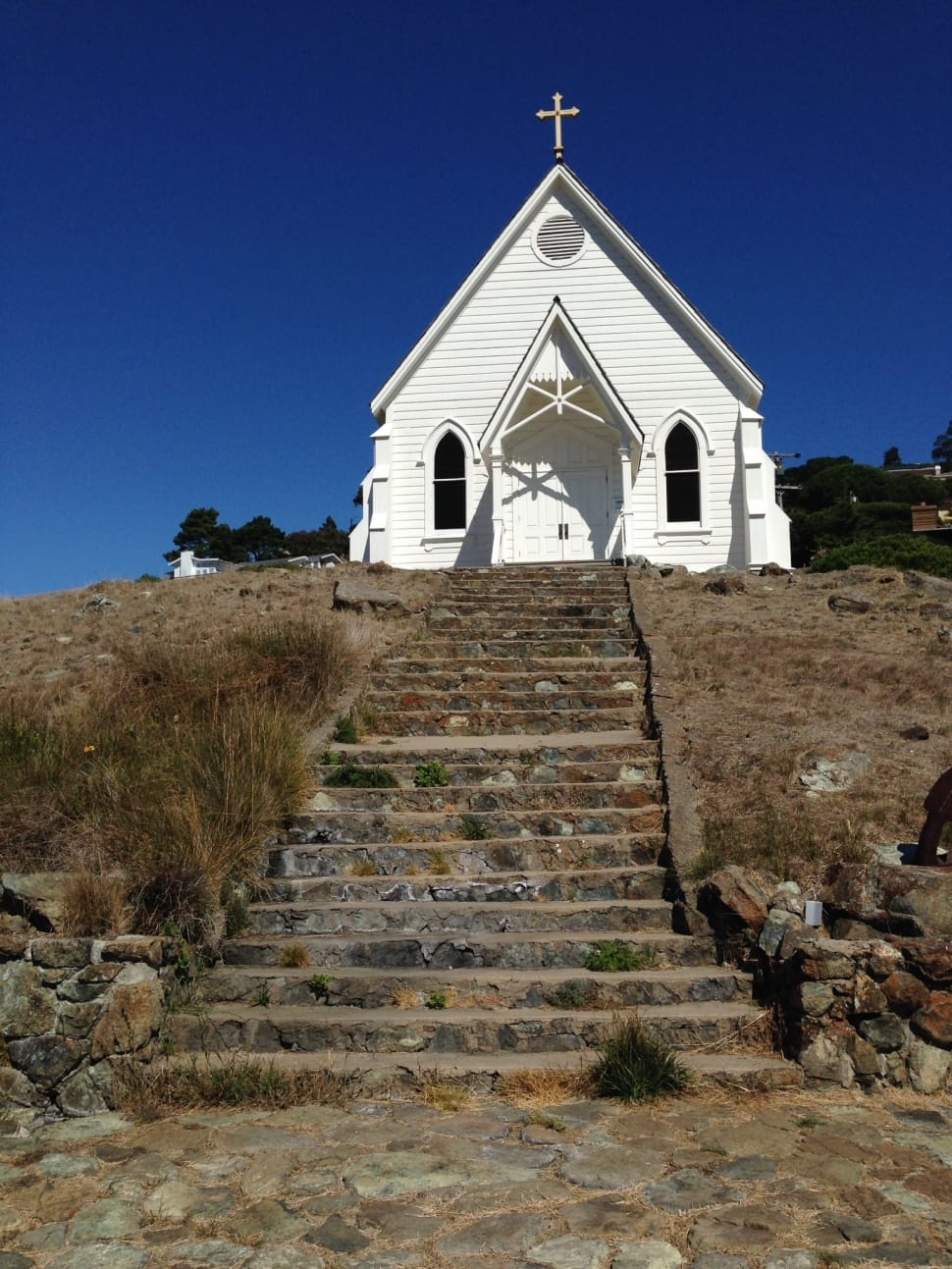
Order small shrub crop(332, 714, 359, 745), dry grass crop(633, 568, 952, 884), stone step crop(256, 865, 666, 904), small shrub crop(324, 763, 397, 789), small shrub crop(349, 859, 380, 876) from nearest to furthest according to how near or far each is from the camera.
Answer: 1. stone step crop(256, 865, 666, 904)
2. dry grass crop(633, 568, 952, 884)
3. small shrub crop(349, 859, 380, 876)
4. small shrub crop(324, 763, 397, 789)
5. small shrub crop(332, 714, 359, 745)

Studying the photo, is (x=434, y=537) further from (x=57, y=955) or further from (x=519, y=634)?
(x=57, y=955)

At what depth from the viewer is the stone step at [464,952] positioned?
674cm

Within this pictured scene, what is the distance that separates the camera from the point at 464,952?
6781 millimetres

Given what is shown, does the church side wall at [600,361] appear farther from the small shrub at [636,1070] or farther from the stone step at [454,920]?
the small shrub at [636,1070]

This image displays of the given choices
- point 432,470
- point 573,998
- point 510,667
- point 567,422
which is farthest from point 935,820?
point 432,470

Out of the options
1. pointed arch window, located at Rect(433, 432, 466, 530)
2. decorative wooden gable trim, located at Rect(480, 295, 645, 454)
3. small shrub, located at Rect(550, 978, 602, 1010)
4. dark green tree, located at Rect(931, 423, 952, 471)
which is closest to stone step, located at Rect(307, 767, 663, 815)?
small shrub, located at Rect(550, 978, 602, 1010)

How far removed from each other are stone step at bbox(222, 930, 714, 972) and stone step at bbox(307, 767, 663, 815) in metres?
1.94

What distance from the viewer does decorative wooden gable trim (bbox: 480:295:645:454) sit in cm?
2012

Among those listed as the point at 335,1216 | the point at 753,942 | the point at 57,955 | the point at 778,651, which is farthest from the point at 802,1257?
the point at 778,651

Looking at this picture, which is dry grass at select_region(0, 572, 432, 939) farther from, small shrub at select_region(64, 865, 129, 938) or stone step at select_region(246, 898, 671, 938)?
stone step at select_region(246, 898, 671, 938)

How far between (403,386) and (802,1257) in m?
20.4

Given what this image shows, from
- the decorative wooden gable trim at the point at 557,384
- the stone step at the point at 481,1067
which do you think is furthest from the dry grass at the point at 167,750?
the decorative wooden gable trim at the point at 557,384

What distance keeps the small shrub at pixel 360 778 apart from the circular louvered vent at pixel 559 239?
16411 mm

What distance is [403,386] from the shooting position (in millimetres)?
22672
